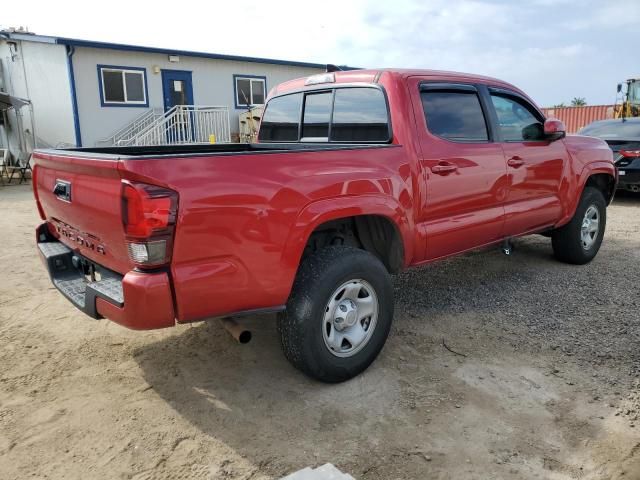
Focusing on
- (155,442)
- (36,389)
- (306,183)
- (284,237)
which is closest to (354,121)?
(306,183)

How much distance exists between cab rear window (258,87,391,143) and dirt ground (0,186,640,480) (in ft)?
5.15

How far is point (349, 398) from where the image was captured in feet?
10.0

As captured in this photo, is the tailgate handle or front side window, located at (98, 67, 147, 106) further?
front side window, located at (98, 67, 147, 106)

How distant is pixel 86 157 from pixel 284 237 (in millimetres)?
1104

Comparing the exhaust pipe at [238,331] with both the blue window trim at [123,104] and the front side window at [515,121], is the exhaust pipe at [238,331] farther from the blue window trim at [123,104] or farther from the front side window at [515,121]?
the blue window trim at [123,104]

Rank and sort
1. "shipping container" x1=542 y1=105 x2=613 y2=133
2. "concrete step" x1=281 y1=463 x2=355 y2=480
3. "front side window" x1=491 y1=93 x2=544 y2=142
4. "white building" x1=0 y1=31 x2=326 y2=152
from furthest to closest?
"shipping container" x1=542 y1=105 x2=613 y2=133, "white building" x1=0 y1=31 x2=326 y2=152, "front side window" x1=491 y1=93 x2=544 y2=142, "concrete step" x1=281 y1=463 x2=355 y2=480

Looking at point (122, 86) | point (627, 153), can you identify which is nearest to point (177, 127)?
point (122, 86)

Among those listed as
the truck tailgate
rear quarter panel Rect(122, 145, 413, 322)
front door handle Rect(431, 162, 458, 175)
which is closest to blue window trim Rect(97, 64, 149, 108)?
the truck tailgate

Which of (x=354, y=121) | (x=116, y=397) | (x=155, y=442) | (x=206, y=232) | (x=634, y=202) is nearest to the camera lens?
(x=206, y=232)

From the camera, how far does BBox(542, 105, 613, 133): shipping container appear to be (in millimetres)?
23938

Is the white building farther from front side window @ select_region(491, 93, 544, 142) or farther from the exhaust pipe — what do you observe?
the exhaust pipe

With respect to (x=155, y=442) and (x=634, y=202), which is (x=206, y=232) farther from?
(x=634, y=202)

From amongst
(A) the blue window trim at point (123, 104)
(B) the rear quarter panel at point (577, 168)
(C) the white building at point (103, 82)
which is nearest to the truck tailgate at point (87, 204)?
(B) the rear quarter panel at point (577, 168)

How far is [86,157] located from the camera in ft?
8.63
